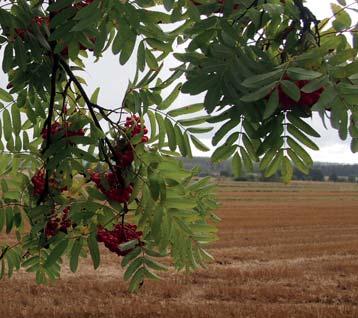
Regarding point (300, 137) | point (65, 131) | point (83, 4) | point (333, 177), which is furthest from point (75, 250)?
point (333, 177)

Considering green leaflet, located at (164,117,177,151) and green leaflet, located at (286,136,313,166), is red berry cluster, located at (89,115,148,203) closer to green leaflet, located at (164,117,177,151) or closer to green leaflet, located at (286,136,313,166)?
green leaflet, located at (164,117,177,151)

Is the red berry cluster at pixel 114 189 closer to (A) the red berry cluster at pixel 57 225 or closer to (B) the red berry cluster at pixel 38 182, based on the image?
(A) the red berry cluster at pixel 57 225

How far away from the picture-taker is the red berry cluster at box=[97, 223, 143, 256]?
1.74m

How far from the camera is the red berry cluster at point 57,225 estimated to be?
186 centimetres

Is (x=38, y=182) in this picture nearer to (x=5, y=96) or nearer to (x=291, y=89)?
(x=5, y=96)

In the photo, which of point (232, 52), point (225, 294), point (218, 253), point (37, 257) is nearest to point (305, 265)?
point (218, 253)

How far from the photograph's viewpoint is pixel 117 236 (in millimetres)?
1759

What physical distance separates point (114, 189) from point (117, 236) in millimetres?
190

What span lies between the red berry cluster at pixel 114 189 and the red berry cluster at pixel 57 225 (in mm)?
249

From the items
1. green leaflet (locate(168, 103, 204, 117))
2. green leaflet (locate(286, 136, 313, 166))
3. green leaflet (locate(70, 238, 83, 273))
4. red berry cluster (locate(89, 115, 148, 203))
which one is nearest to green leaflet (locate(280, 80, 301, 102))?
green leaflet (locate(286, 136, 313, 166))

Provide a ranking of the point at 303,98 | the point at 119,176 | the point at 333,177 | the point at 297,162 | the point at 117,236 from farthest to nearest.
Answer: the point at 333,177, the point at 117,236, the point at 119,176, the point at 297,162, the point at 303,98

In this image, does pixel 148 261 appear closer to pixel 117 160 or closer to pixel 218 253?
pixel 117 160

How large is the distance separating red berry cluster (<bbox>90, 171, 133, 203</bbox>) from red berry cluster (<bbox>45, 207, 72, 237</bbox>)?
0.82ft

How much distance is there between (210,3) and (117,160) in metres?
0.55
